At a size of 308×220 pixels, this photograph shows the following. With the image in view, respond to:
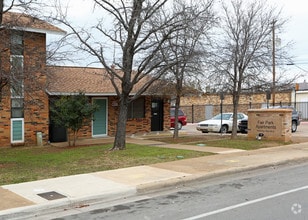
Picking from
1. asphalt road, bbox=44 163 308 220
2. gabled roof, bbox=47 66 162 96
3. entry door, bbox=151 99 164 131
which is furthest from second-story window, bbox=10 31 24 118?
entry door, bbox=151 99 164 131

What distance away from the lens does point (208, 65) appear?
17.1 metres

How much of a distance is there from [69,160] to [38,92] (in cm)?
566

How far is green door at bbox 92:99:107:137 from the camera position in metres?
21.2

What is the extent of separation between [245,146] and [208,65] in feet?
12.4

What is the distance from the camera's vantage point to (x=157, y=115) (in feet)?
80.2

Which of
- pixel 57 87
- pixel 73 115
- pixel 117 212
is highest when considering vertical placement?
pixel 57 87

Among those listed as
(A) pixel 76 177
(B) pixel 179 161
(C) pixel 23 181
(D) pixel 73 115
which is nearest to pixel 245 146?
(B) pixel 179 161

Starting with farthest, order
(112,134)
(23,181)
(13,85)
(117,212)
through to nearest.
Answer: (112,134), (13,85), (23,181), (117,212)

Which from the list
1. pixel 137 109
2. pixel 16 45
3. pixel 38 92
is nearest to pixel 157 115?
pixel 137 109

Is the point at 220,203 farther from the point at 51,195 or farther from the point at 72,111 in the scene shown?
the point at 72,111

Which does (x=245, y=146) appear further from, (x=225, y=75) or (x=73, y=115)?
(x=73, y=115)

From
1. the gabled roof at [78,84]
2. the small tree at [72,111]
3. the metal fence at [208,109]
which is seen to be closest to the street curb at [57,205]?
the small tree at [72,111]

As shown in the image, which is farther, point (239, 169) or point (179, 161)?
point (179, 161)

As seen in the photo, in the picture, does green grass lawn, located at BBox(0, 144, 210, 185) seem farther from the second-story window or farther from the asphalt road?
the asphalt road
